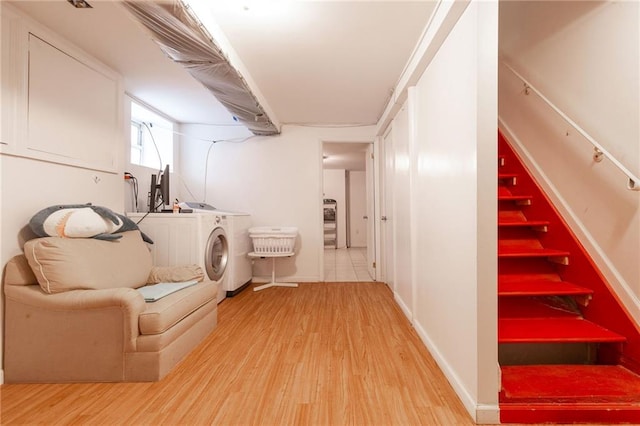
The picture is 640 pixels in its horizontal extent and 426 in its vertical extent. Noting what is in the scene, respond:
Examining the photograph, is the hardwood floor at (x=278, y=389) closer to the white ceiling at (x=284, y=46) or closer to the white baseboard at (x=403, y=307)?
the white baseboard at (x=403, y=307)

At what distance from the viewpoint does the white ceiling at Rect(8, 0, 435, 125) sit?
5.44 feet

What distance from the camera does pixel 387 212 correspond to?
11.2 feet

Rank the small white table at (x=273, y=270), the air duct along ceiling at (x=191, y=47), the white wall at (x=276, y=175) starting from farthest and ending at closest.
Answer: the white wall at (x=276, y=175)
the small white table at (x=273, y=270)
the air duct along ceiling at (x=191, y=47)

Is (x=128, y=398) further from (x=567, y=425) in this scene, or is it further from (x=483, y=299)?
(x=567, y=425)

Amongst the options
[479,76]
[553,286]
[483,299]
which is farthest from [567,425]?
[479,76]

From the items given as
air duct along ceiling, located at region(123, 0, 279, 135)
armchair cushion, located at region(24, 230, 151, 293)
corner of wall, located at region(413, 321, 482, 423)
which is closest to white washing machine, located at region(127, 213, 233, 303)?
armchair cushion, located at region(24, 230, 151, 293)

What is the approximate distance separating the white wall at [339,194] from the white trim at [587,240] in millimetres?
5494

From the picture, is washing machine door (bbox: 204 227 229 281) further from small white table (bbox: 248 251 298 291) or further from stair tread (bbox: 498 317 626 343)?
stair tread (bbox: 498 317 626 343)

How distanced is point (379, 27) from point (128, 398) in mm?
2644

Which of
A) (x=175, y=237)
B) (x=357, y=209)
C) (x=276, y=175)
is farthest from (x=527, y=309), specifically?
(x=357, y=209)

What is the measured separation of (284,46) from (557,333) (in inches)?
99.5

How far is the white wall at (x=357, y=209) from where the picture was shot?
7953mm

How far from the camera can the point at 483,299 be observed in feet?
3.94

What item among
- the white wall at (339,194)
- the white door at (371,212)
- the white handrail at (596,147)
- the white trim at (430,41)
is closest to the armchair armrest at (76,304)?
the white trim at (430,41)
